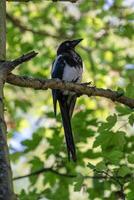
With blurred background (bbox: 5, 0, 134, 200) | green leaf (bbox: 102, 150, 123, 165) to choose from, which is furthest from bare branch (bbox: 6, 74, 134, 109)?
blurred background (bbox: 5, 0, 134, 200)

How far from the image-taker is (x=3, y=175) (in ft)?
7.70

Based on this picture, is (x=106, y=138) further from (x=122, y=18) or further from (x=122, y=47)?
(x=122, y=47)

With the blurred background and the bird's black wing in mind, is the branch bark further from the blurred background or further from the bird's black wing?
the blurred background

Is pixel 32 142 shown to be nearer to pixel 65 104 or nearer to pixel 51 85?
pixel 65 104

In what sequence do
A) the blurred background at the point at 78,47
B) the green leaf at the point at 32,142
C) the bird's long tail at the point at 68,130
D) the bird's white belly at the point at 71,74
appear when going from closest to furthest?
the bird's long tail at the point at 68,130 → the green leaf at the point at 32,142 → the bird's white belly at the point at 71,74 → the blurred background at the point at 78,47

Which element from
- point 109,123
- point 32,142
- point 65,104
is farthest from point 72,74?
point 109,123

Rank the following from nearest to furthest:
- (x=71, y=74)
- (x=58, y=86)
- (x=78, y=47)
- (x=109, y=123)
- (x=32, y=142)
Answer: (x=58, y=86)
(x=109, y=123)
(x=32, y=142)
(x=71, y=74)
(x=78, y=47)

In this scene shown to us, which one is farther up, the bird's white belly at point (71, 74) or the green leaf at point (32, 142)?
the bird's white belly at point (71, 74)

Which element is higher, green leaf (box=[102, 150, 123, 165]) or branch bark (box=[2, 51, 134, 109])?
branch bark (box=[2, 51, 134, 109])

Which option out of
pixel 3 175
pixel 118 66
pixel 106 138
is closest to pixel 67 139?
pixel 106 138

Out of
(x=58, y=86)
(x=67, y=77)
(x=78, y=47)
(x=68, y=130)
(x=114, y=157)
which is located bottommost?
(x=114, y=157)

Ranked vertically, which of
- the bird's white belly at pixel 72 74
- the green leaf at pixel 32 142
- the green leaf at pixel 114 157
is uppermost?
the bird's white belly at pixel 72 74

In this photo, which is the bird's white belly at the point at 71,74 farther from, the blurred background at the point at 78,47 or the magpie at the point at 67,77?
the blurred background at the point at 78,47

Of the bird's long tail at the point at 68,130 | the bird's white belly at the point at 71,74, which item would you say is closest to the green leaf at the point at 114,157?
the bird's long tail at the point at 68,130
